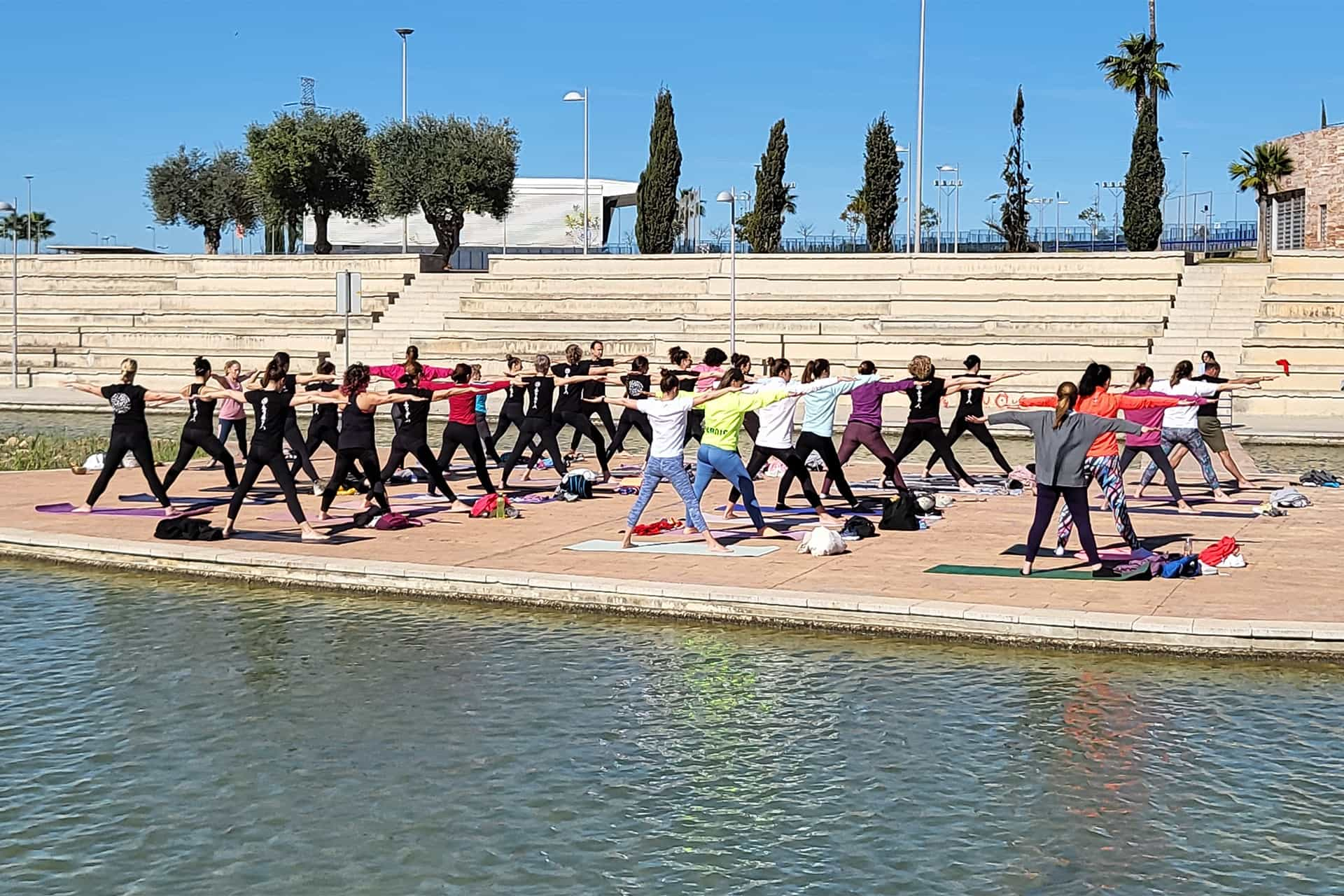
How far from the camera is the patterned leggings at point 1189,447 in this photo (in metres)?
18.9

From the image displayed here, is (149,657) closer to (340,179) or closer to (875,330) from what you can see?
(875,330)

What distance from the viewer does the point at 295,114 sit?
64.1 metres

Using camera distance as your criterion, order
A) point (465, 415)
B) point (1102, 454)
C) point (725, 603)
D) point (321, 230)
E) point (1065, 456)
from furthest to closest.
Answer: point (321, 230)
point (465, 415)
point (1102, 454)
point (1065, 456)
point (725, 603)

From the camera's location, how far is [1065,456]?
522 inches

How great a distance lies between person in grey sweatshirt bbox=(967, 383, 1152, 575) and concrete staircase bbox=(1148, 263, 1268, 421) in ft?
76.6

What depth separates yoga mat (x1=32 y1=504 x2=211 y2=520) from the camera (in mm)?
17422

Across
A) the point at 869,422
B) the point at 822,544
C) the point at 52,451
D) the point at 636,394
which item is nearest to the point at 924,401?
the point at 869,422

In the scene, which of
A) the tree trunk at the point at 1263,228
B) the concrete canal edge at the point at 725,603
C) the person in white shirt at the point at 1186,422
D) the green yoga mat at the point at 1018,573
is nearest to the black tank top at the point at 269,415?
the concrete canal edge at the point at 725,603

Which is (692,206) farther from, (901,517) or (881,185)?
(901,517)

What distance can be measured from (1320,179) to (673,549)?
191 ft

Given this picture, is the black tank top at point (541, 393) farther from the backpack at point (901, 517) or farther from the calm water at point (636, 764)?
the calm water at point (636, 764)

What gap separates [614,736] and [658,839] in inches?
68.3

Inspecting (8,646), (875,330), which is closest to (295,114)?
(875,330)

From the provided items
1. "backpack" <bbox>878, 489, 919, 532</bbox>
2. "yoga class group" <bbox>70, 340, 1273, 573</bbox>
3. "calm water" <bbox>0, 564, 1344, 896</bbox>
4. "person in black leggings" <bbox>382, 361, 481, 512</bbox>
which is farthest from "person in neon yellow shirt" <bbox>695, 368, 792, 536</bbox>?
"person in black leggings" <bbox>382, 361, 481, 512</bbox>
